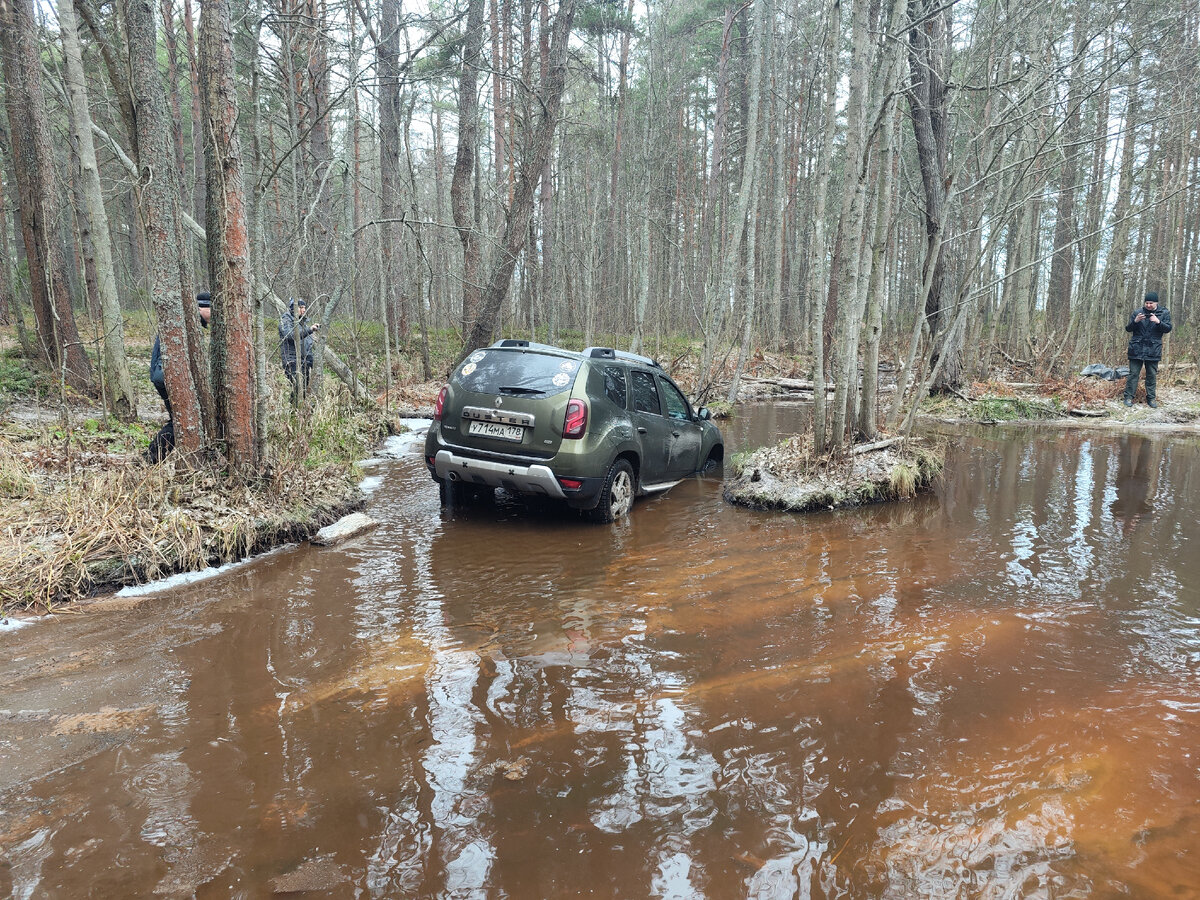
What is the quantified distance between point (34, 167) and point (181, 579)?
9.03 m

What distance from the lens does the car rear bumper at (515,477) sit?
6.54 m

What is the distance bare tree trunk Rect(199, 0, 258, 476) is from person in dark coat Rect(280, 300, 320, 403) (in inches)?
89.9

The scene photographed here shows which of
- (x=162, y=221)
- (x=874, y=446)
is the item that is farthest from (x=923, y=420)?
(x=162, y=221)

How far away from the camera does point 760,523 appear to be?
7.48 m

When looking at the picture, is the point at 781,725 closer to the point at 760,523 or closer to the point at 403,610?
the point at 403,610

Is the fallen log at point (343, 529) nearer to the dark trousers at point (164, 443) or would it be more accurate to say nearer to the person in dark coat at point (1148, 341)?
the dark trousers at point (164, 443)

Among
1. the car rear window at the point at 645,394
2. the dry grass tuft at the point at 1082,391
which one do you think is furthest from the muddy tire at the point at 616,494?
the dry grass tuft at the point at 1082,391

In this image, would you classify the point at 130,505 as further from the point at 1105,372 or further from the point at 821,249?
the point at 1105,372

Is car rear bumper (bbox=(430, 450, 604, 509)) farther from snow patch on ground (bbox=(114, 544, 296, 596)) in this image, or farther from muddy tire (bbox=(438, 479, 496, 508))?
snow patch on ground (bbox=(114, 544, 296, 596))

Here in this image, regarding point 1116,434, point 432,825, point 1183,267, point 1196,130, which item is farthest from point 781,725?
point 1183,267

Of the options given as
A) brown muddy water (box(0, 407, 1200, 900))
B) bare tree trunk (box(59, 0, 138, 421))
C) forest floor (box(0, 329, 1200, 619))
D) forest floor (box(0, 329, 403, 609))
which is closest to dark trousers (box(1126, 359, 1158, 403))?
forest floor (box(0, 329, 1200, 619))

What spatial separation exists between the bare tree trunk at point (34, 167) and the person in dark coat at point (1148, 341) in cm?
1957

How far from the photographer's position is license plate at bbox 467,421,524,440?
260 inches

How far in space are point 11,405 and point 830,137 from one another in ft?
40.4
